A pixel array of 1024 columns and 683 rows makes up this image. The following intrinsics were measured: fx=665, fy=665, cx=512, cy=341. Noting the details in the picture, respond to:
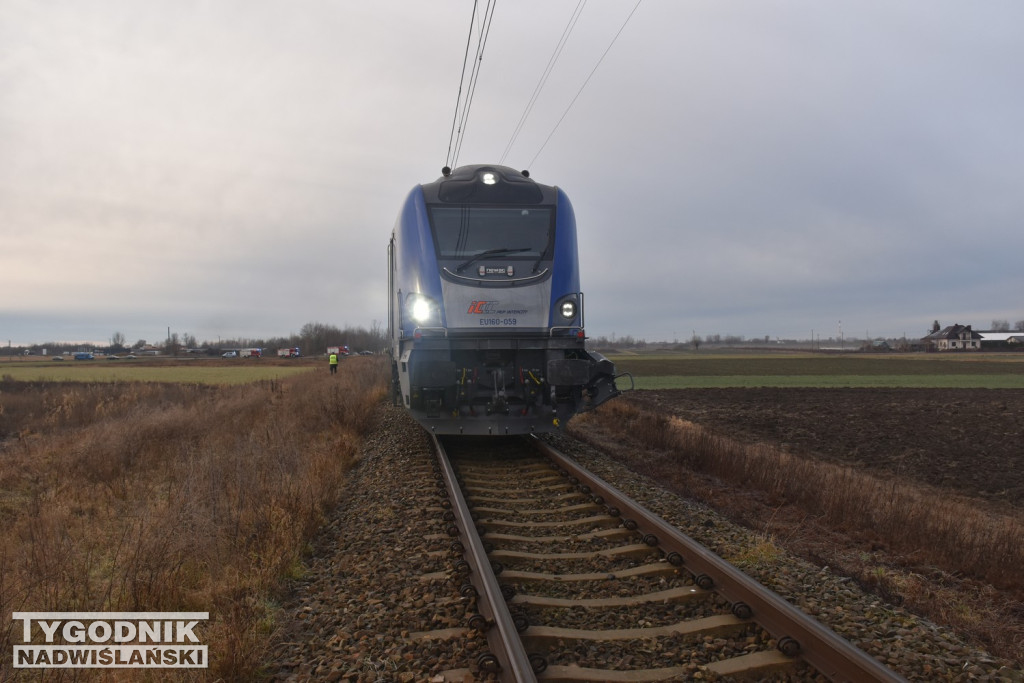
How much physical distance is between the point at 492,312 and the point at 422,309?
0.93m

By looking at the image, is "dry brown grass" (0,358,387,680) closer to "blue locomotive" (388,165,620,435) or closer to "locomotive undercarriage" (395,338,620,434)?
"locomotive undercarriage" (395,338,620,434)

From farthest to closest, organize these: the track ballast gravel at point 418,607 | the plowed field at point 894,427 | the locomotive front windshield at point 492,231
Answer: the plowed field at point 894,427, the locomotive front windshield at point 492,231, the track ballast gravel at point 418,607

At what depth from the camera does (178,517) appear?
6.27 m

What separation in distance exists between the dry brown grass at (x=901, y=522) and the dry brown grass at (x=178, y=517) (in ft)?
14.8

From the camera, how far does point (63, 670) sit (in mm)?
3537

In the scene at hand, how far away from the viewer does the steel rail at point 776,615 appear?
10.3 feet

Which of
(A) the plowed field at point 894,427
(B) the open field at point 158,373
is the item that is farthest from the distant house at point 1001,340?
(B) the open field at point 158,373

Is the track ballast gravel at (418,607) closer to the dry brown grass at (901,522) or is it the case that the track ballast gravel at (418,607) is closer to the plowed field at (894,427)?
the dry brown grass at (901,522)

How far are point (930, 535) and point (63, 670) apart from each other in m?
7.99

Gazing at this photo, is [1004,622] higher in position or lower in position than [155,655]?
lower

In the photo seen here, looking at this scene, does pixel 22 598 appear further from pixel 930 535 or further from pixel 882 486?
pixel 882 486

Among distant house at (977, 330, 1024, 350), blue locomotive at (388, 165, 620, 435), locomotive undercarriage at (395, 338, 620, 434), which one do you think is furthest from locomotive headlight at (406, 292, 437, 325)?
distant house at (977, 330, 1024, 350)

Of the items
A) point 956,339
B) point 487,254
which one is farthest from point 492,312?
point 956,339

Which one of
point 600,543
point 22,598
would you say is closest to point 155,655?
point 22,598
